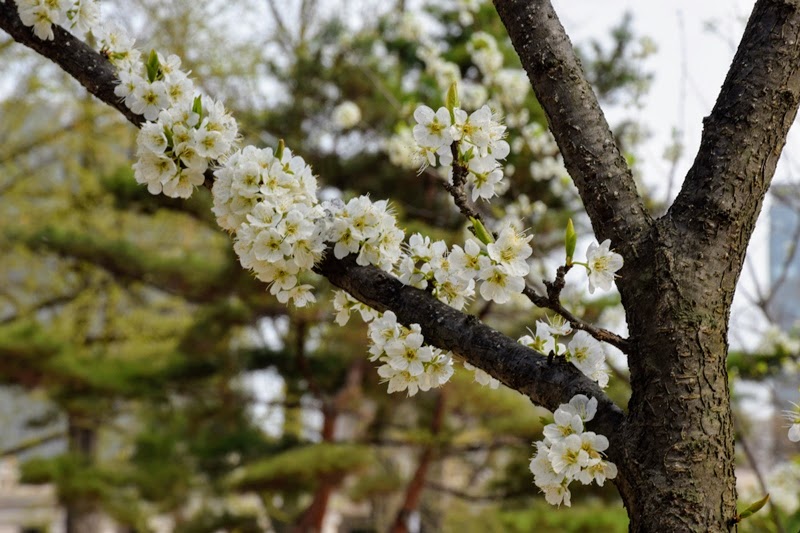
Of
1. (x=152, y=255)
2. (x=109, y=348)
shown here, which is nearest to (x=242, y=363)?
(x=152, y=255)

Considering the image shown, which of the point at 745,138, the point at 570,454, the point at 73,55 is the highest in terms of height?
the point at 73,55

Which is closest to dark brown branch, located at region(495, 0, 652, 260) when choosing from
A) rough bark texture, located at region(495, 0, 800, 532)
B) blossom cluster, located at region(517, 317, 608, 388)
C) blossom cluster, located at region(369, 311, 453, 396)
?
rough bark texture, located at region(495, 0, 800, 532)

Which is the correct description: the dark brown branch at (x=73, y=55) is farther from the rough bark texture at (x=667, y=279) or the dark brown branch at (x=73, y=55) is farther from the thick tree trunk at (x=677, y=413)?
the thick tree trunk at (x=677, y=413)

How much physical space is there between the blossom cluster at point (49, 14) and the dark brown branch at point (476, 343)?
7.2 inches

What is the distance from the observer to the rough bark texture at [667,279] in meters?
0.73

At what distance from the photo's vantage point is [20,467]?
215 inches

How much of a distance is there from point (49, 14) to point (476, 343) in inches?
26.3

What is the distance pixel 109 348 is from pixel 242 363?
7.54 ft

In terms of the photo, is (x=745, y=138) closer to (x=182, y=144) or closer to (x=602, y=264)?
(x=602, y=264)

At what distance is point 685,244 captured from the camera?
79cm

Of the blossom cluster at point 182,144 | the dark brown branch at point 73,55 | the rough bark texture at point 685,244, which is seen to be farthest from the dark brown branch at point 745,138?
the dark brown branch at point 73,55

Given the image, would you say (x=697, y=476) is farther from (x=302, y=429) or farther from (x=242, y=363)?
(x=302, y=429)

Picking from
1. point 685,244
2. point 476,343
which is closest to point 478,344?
point 476,343

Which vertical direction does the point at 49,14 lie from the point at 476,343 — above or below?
above
